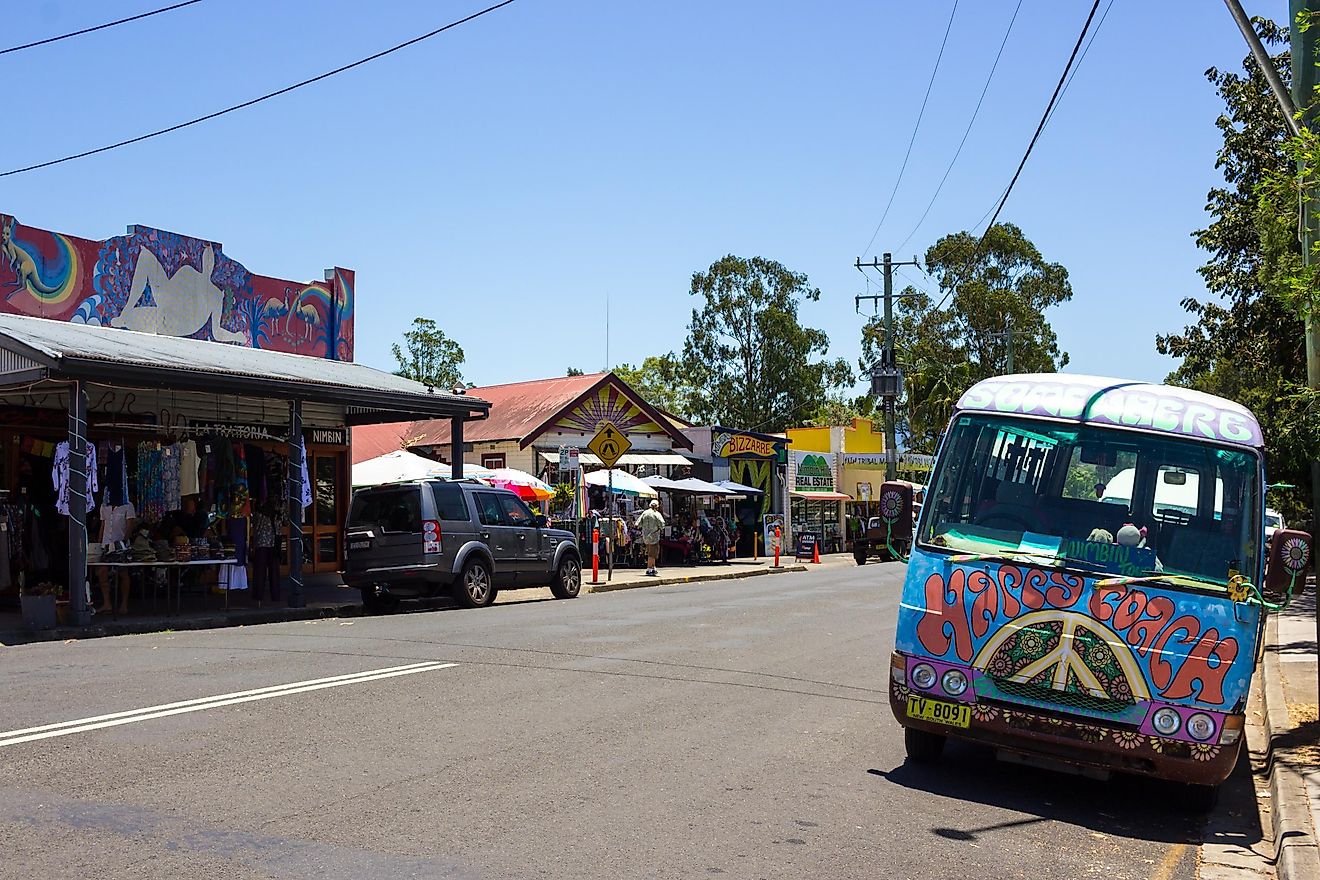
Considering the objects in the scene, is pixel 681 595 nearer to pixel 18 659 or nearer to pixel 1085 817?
pixel 18 659

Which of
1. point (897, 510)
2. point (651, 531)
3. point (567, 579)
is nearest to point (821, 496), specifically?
point (651, 531)

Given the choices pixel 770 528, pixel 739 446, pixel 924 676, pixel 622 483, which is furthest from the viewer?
pixel 739 446

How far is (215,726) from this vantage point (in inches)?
334

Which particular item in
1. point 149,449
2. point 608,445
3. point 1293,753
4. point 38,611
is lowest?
point 1293,753

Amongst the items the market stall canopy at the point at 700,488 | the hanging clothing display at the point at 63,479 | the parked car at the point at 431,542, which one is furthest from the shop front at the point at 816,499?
the hanging clothing display at the point at 63,479

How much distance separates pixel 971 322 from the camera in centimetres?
5622

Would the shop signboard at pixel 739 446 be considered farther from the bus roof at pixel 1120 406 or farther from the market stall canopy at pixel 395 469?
the bus roof at pixel 1120 406

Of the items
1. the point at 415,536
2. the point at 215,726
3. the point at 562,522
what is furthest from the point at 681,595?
the point at 215,726

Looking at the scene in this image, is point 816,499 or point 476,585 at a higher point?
point 816,499

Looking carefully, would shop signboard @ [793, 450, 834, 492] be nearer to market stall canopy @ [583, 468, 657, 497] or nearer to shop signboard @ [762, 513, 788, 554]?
shop signboard @ [762, 513, 788, 554]

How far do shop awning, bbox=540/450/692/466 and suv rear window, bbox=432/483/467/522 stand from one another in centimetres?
1230

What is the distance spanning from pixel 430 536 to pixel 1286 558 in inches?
518

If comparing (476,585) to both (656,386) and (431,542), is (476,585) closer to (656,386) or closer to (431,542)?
(431,542)

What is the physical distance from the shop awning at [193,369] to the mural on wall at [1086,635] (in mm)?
11630
